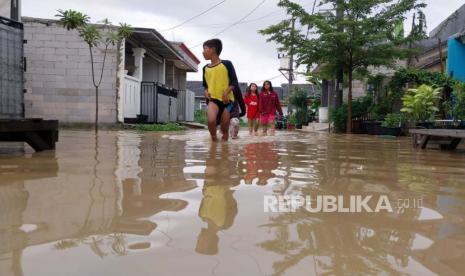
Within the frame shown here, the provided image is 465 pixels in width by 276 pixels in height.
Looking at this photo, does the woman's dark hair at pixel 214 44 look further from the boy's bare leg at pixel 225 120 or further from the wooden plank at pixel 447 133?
the wooden plank at pixel 447 133

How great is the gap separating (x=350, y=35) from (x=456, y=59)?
300 centimetres

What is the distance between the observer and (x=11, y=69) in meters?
5.96

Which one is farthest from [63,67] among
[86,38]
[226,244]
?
[226,244]

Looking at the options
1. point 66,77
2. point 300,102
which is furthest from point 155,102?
point 300,102

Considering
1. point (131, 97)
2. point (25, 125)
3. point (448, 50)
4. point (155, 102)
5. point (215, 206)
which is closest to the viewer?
point (215, 206)

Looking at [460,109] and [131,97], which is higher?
[131,97]

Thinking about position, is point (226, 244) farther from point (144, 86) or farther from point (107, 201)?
point (144, 86)

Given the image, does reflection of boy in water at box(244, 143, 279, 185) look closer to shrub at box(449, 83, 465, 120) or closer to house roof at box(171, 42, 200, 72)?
shrub at box(449, 83, 465, 120)

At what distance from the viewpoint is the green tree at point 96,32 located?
12633 millimetres

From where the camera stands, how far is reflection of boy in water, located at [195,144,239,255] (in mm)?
1857

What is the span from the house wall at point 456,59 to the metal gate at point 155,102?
31.1 feet

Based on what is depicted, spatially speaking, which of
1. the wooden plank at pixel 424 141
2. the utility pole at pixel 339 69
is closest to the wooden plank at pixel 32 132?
the wooden plank at pixel 424 141

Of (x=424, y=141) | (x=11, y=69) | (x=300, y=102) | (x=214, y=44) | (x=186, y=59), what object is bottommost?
(x=424, y=141)

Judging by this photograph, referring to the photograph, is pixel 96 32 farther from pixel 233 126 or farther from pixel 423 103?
pixel 423 103
